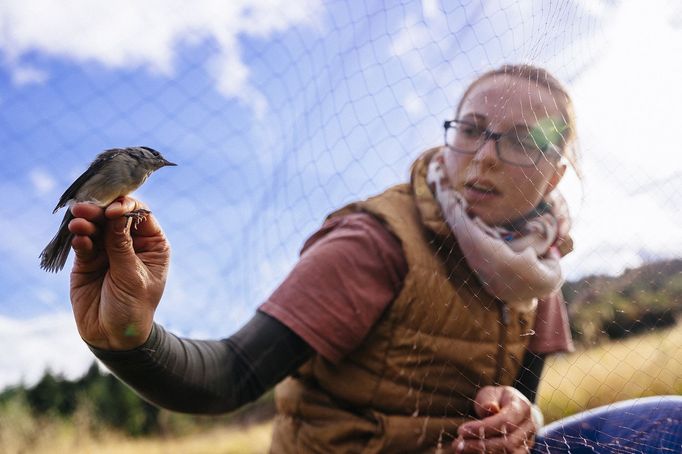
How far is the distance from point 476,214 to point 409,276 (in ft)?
0.59

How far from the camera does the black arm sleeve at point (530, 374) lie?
1297mm

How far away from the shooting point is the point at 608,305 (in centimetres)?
115

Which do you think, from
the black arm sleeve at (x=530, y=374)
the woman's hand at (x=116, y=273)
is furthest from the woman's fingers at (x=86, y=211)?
the black arm sleeve at (x=530, y=374)

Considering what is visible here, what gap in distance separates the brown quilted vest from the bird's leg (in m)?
0.55

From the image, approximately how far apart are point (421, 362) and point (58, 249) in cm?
69

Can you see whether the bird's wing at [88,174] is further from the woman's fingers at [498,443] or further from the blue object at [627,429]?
the blue object at [627,429]

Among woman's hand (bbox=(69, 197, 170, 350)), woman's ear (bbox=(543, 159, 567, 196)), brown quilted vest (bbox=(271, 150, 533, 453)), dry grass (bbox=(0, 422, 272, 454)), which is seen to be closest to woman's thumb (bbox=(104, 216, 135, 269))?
woman's hand (bbox=(69, 197, 170, 350))

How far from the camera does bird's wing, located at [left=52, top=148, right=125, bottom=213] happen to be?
83 cm

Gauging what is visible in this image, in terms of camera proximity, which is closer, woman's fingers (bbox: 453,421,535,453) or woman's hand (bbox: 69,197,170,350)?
woman's hand (bbox: 69,197,170,350)

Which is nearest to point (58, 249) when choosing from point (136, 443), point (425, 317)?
point (425, 317)

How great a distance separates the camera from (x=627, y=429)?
Answer: 1192 mm

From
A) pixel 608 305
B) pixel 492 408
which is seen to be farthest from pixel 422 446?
pixel 608 305

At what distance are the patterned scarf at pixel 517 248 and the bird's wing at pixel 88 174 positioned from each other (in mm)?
616

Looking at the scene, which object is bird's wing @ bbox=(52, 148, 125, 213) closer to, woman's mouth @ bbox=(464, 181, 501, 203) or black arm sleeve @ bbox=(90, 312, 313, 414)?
black arm sleeve @ bbox=(90, 312, 313, 414)
